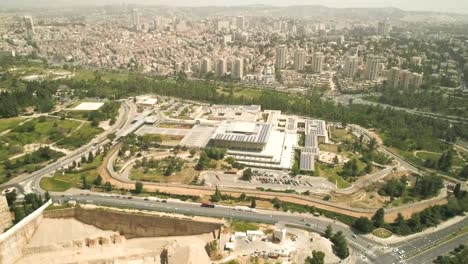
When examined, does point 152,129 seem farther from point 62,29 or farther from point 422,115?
point 62,29

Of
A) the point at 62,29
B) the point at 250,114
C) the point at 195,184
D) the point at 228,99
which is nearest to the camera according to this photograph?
the point at 195,184

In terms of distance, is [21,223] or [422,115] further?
[422,115]

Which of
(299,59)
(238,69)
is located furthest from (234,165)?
(299,59)

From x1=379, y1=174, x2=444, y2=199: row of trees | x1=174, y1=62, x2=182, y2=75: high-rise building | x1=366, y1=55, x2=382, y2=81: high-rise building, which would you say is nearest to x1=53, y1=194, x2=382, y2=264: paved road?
x1=379, y1=174, x2=444, y2=199: row of trees

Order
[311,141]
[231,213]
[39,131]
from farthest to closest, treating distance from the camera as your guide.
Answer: [39,131]
[311,141]
[231,213]

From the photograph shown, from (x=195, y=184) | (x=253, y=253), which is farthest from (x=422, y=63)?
(x=253, y=253)

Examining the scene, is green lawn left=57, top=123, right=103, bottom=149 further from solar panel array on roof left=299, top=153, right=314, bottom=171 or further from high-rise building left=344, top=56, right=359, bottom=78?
high-rise building left=344, top=56, right=359, bottom=78

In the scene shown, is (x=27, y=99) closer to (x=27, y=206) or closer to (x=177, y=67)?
(x=27, y=206)
